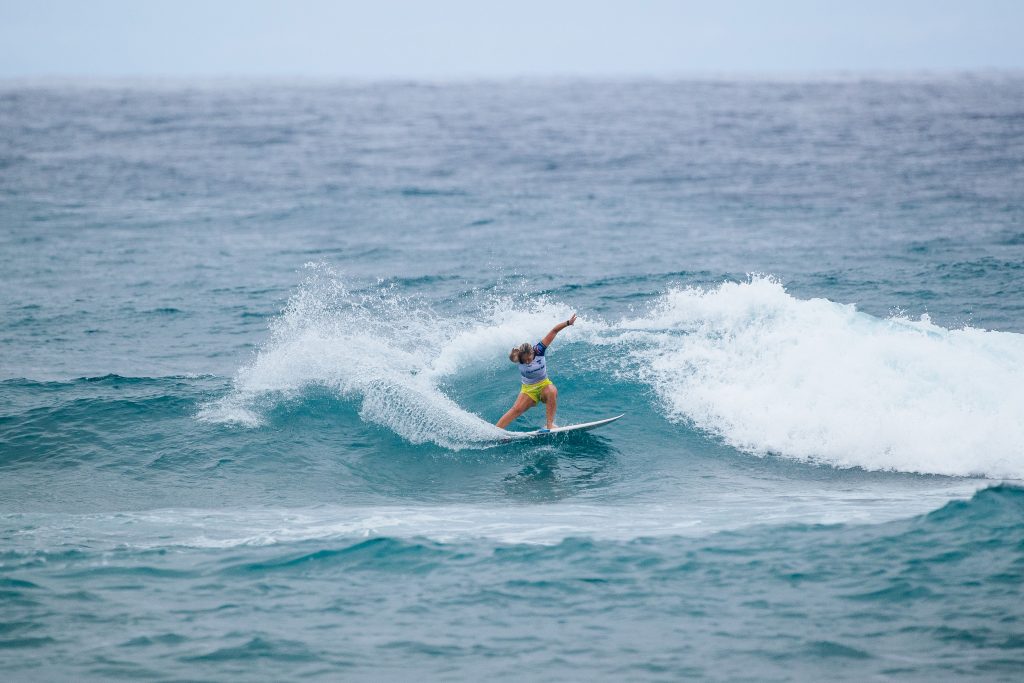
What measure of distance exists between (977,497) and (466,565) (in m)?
6.35

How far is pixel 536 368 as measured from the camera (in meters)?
15.5

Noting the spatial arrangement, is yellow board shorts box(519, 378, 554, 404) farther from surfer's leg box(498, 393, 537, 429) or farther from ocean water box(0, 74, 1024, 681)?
ocean water box(0, 74, 1024, 681)

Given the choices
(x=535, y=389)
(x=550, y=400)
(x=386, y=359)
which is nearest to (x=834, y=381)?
(x=550, y=400)

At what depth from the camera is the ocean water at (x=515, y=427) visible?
9.74m

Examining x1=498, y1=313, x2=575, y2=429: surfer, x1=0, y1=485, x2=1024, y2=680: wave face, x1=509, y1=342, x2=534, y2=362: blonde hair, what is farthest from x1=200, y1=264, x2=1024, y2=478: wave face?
x1=0, y1=485, x2=1024, y2=680: wave face

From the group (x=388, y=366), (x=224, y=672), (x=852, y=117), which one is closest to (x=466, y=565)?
(x=224, y=672)

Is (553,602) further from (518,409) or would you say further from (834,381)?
(834,381)

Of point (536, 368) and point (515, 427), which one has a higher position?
point (536, 368)

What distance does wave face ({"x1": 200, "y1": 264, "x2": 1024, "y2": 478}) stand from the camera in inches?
591

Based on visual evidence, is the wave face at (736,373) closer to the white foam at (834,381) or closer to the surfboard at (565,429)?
the white foam at (834,381)

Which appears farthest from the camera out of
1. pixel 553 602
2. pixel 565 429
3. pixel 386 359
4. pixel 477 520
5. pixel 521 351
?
pixel 386 359

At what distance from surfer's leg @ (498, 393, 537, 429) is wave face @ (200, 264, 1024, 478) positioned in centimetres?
26

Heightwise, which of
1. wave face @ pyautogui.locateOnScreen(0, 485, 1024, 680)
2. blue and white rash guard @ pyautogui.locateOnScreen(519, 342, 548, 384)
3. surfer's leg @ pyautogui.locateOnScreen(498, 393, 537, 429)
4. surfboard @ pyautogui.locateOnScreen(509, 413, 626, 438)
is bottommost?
wave face @ pyautogui.locateOnScreen(0, 485, 1024, 680)

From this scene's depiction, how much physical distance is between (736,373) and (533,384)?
164 inches
